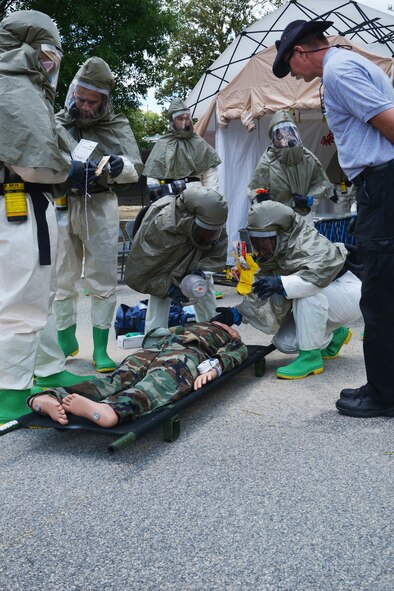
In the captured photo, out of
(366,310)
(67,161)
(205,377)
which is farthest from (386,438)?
(67,161)

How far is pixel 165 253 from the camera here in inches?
179

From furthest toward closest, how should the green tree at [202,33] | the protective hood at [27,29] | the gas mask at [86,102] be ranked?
the green tree at [202,33] → the gas mask at [86,102] → the protective hood at [27,29]

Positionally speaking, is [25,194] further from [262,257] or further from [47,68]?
[262,257]

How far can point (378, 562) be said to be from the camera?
199 cm

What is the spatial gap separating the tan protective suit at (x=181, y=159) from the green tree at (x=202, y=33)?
1792 cm

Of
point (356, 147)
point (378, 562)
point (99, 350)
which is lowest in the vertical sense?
point (99, 350)

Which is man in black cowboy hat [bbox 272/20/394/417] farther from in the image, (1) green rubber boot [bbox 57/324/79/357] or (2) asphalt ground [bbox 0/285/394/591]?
(1) green rubber boot [bbox 57/324/79/357]

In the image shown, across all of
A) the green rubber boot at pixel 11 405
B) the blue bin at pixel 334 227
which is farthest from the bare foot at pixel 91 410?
the blue bin at pixel 334 227

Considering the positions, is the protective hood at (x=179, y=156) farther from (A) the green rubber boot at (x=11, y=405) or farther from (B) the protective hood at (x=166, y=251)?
(A) the green rubber boot at (x=11, y=405)

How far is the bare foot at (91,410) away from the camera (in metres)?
2.82

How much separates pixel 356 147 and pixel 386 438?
55.8 inches

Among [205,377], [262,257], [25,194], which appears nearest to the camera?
[25,194]

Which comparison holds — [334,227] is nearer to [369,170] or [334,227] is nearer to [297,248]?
[297,248]

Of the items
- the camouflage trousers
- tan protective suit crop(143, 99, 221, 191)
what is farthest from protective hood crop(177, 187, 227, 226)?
tan protective suit crop(143, 99, 221, 191)
